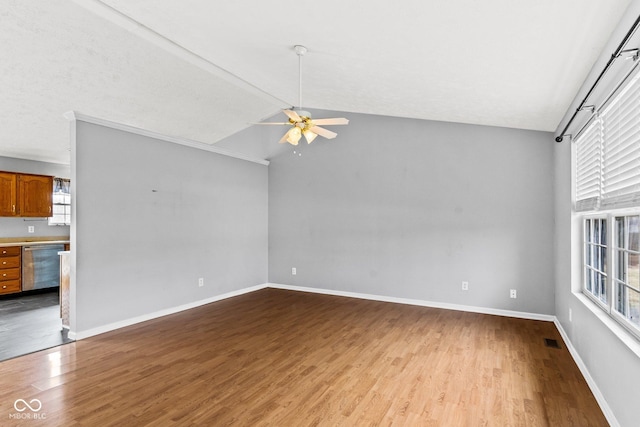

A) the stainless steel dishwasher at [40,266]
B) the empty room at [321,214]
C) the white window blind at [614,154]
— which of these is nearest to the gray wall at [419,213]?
the empty room at [321,214]

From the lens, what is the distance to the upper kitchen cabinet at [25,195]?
5.86 metres

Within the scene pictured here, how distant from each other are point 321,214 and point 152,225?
2836 millimetres

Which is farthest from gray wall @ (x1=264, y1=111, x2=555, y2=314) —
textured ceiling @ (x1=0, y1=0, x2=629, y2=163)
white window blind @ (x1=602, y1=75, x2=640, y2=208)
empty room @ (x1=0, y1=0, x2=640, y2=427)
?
white window blind @ (x1=602, y1=75, x2=640, y2=208)

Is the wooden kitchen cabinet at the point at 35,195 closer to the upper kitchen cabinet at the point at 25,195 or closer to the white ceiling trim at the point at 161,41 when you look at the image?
the upper kitchen cabinet at the point at 25,195

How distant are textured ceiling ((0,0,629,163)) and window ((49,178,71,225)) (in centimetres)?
111

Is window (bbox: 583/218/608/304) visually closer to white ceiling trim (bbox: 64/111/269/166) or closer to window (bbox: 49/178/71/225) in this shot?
white ceiling trim (bbox: 64/111/269/166)

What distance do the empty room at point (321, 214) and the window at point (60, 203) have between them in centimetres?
4

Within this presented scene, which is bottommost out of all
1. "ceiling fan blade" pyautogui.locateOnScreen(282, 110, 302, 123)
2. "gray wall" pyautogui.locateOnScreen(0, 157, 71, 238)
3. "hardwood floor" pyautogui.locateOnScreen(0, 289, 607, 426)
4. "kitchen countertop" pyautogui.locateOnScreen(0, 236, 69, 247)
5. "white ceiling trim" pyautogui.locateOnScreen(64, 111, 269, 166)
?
"hardwood floor" pyautogui.locateOnScreen(0, 289, 607, 426)

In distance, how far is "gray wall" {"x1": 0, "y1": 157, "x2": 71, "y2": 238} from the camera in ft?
19.8

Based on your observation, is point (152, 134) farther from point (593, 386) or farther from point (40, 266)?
point (593, 386)

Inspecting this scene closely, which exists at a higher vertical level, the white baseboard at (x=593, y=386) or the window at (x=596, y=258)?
the window at (x=596, y=258)

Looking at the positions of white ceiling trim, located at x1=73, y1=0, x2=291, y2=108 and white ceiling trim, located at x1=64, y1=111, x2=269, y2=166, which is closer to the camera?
white ceiling trim, located at x1=73, y1=0, x2=291, y2=108

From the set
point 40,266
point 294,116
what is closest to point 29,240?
point 40,266

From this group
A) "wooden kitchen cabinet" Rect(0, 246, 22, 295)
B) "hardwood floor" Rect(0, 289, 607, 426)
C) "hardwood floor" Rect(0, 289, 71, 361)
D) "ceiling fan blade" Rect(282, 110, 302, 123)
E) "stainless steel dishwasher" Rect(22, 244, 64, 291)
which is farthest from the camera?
"stainless steel dishwasher" Rect(22, 244, 64, 291)
